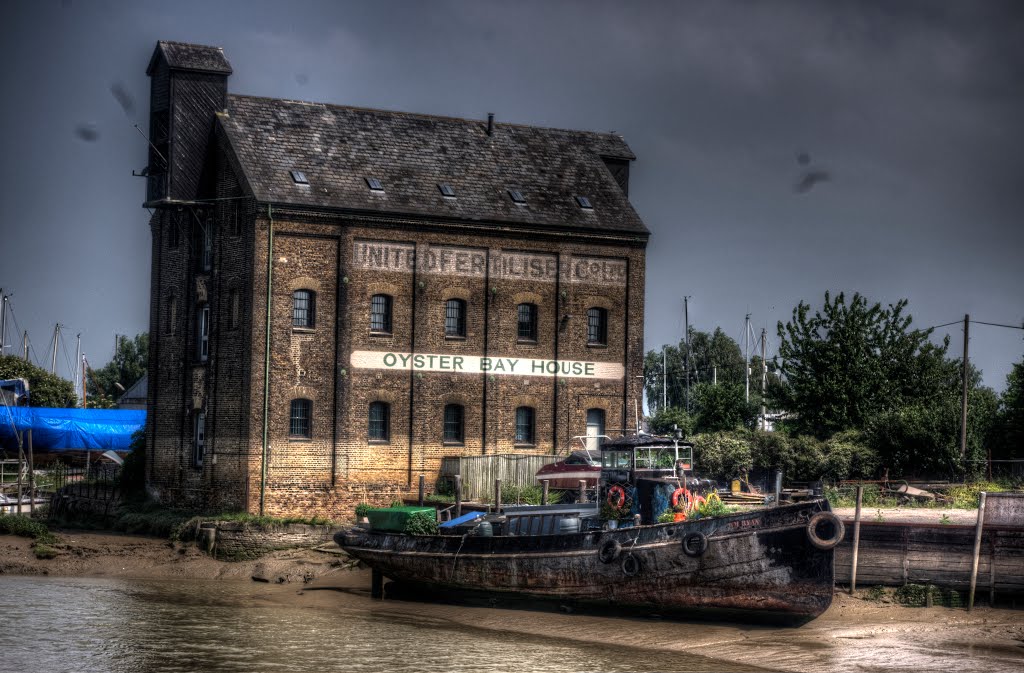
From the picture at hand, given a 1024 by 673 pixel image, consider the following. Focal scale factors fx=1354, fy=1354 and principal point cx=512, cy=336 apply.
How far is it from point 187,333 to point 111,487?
766 cm

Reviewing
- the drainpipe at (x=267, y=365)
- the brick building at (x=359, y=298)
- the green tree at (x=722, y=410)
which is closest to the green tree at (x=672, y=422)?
the green tree at (x=722, y=410)

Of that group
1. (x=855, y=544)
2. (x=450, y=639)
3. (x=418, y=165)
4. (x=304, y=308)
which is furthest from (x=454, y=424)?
(x=855, y=544)

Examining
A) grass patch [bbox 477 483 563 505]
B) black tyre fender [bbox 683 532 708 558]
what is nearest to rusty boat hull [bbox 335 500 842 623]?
black tyre fender [bbox 683 532 708 558]

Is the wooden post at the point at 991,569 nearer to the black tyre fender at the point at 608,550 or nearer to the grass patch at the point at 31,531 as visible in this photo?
the black tyre fender at the point at 608,550

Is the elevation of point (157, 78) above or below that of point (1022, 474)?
above

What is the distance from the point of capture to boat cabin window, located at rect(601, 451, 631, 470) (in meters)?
33.2

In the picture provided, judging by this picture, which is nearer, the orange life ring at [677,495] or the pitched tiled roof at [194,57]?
the orange life ring at [677,495]

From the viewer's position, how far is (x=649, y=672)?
80.1ft

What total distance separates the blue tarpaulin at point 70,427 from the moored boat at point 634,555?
3590cm

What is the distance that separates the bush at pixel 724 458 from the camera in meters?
46.5

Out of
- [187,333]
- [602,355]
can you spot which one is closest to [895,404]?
[602,355]

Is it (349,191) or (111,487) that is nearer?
(349,191)

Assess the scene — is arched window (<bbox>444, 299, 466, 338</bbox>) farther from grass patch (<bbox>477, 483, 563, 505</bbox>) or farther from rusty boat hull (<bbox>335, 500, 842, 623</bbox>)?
rusty boat hull (<bbox>335, 500, 842, 623</bbox>)

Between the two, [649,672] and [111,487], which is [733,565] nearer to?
[649,672]
